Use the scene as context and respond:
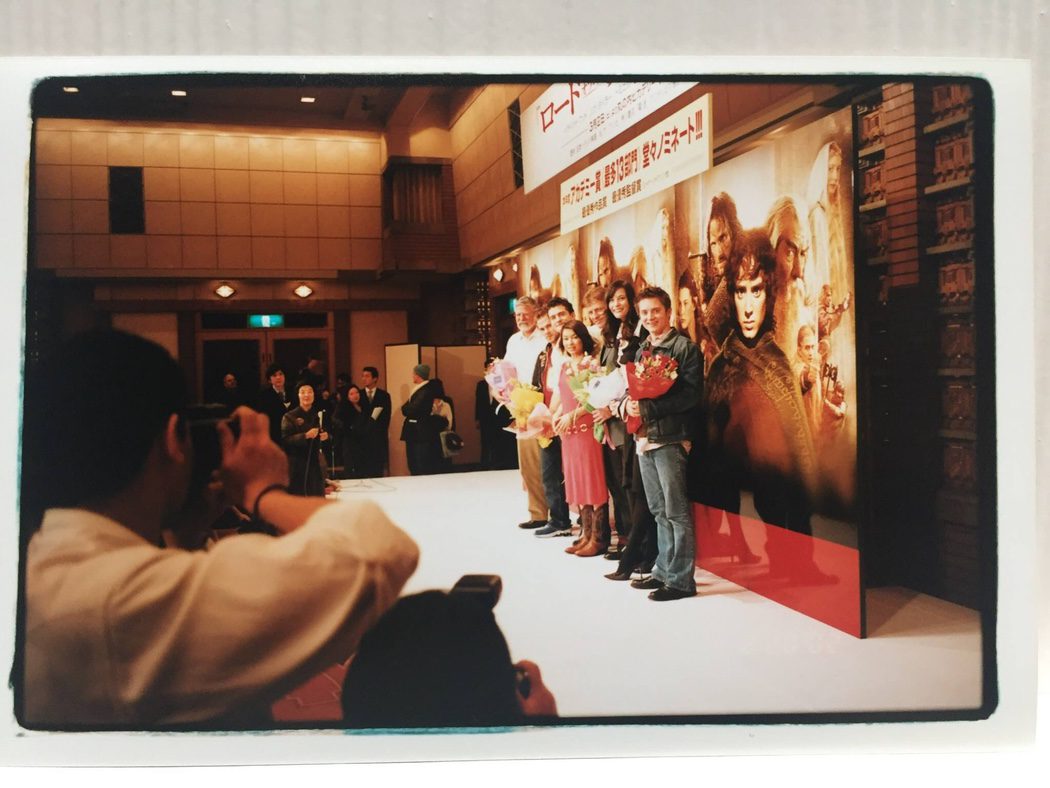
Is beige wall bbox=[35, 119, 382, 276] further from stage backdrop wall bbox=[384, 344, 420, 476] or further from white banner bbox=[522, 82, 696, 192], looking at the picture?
white banner bbox=[522, 82, 696, 192]

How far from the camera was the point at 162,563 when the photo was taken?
245 centimetres

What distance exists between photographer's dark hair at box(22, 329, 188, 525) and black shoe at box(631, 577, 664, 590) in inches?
66.1

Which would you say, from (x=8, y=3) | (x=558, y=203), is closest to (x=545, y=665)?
(x=558, y=203)

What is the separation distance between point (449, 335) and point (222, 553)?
1.09m

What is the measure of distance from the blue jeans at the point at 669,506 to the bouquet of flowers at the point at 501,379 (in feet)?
1.79

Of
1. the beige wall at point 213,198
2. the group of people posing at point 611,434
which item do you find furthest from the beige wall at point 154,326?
the group of people posing at point 611,434

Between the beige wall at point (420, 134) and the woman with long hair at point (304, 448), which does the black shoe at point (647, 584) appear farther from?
the beige wall at point (420, 134)

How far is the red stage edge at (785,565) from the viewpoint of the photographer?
8.75 ft

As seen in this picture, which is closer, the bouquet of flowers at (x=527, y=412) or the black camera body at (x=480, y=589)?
the black camera body at (x=480, y=589)

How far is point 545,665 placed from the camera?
2572 millimetres

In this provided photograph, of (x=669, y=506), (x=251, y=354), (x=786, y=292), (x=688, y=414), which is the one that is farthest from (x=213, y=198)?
(x=786, y=292)

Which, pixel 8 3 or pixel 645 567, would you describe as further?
pixel 645 567

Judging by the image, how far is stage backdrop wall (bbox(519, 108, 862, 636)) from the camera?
8.70 ft

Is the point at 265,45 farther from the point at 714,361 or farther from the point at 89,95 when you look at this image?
the point at 714,361
